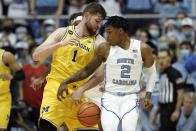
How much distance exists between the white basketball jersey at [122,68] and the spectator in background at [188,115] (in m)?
4.29

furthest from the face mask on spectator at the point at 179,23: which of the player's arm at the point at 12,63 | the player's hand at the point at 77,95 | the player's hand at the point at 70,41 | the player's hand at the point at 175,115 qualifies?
the player's hand at the point at 70,41

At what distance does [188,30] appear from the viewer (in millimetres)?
13305

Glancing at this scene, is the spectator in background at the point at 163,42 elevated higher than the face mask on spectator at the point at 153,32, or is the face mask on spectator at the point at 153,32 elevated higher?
the face mask on spectator at the point at 153,32

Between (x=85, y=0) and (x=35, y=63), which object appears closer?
(x=35, y=63)

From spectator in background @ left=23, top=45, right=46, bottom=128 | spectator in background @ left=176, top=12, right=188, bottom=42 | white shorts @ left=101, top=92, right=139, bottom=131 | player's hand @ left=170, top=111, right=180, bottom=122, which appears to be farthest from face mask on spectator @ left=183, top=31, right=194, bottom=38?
white shorts @ left=101, top=92, right=139, bottom=131

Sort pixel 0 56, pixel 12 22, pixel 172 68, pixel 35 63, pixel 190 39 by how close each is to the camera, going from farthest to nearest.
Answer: pixel 12 22
pixel 190 39
pixel 35 63
pixel 172 68
pixel 0 56

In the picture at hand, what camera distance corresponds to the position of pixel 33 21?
14555 mm

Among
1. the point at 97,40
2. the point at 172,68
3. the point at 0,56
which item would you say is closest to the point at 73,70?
the point at 97,40

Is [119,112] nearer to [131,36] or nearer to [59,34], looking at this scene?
[59,34]

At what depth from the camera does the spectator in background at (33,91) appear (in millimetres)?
11945

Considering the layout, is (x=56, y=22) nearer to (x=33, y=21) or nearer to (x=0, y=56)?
(x=33, y=21)

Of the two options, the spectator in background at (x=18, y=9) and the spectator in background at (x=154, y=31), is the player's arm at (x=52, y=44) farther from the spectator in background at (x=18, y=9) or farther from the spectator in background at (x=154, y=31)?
the spectator in background at (x=18, y=9)

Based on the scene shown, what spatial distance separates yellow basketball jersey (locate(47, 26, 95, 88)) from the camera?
25.7 ft

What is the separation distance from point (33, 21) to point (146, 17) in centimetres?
330
